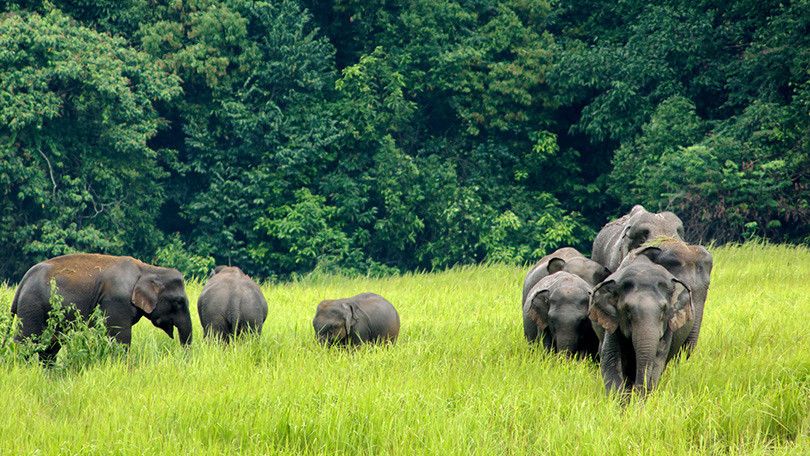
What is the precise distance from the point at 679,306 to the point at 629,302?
48 centimetres

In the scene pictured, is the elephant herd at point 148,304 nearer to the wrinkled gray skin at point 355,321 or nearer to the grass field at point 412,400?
the wrinkled gray skin at point 355,321

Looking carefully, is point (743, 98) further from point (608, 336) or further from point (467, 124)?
point (608, 336)

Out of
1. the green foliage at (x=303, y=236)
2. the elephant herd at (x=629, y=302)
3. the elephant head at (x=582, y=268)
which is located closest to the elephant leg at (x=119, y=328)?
the elephant herd at (x=629, y=302)

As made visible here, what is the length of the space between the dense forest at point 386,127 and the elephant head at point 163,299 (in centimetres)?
1232

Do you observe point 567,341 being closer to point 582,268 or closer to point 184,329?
point 582,268

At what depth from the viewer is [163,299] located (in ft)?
31.1

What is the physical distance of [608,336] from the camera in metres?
7.14

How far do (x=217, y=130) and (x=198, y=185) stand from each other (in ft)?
5.53

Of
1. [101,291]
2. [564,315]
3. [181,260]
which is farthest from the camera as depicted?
[181,260]

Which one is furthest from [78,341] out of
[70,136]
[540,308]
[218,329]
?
[70,136]

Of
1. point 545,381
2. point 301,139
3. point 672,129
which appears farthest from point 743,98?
point 545,381

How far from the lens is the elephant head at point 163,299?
9305 mm

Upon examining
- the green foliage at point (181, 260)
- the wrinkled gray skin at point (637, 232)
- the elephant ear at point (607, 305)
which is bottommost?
the green foliage at point (181, 260)

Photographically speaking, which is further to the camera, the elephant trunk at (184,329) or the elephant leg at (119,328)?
the elephant trunk at (184,329)
